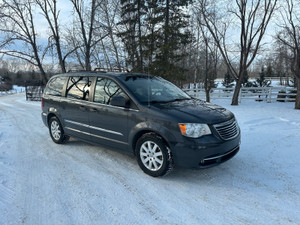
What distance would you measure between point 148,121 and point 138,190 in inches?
42.8

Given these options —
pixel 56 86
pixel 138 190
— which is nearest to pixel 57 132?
pixel 56 86

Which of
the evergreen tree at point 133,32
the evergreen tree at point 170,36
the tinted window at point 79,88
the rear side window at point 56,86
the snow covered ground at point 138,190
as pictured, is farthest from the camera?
the evergreen tree at point 133,32

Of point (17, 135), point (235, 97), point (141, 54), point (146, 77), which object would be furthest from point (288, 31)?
point (17, 135)

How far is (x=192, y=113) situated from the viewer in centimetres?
338

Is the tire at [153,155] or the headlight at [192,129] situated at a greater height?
the headlight at [192,129]

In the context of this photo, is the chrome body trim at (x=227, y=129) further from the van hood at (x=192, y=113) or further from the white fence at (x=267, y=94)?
the white fence at (x=267, y=94)

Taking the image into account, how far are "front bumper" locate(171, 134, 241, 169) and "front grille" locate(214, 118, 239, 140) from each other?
0.12 meters

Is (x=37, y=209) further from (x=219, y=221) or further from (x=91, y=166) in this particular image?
(x=219, y=221)

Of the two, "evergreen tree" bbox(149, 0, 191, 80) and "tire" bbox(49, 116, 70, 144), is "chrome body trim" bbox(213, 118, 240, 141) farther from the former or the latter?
"evergreen tree" bbox(149, 0, 191, 80)

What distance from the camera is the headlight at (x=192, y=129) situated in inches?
124

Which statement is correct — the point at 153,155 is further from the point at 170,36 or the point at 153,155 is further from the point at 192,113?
the point at 170,36

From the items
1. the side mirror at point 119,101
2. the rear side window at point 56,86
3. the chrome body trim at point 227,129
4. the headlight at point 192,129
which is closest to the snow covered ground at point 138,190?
the chrome body trim at point 227,129

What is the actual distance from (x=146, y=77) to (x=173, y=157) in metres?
2.12

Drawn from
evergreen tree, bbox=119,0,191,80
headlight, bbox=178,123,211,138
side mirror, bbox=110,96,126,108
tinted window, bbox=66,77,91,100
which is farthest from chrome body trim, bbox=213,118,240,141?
evergreen tree, bbox=119,0,191,80
